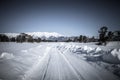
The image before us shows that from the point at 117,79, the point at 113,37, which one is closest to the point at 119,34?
the point at 113,37

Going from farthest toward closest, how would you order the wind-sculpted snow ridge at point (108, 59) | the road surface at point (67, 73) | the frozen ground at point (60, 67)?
the wind-sculpted snow ridge at point (108, 59), the frozen ground at point (60, 67), the road surface at point (67, 73)

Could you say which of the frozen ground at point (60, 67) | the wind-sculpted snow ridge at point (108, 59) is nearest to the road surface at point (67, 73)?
the frozen ground at point (60, 67)

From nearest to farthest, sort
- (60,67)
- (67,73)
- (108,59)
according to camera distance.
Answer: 1. (67,73)
2. (60,67)
3. (108,59)

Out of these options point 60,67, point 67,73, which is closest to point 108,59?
point 60,67

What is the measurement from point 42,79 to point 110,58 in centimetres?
941

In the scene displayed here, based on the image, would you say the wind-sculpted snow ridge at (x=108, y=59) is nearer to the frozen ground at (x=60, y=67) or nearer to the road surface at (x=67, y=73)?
the frozen ground at (x=60, y=67)

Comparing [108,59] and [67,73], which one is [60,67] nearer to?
[67,73]

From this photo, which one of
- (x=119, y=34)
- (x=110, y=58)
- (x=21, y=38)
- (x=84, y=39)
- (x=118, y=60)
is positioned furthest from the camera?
(x=84, y=39)

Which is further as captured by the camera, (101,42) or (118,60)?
(101,42)

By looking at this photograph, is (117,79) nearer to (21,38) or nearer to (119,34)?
(119,34)

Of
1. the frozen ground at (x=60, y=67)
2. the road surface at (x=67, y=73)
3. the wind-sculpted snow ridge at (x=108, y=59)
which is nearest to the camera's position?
the road surface at (x=67, y=73)

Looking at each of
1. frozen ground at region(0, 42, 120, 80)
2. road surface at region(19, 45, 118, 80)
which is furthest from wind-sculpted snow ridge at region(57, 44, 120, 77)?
road surface at region(19, 45, 118, 80)

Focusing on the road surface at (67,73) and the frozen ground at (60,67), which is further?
the frozen ground at (60,67)

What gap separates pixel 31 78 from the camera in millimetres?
7039
